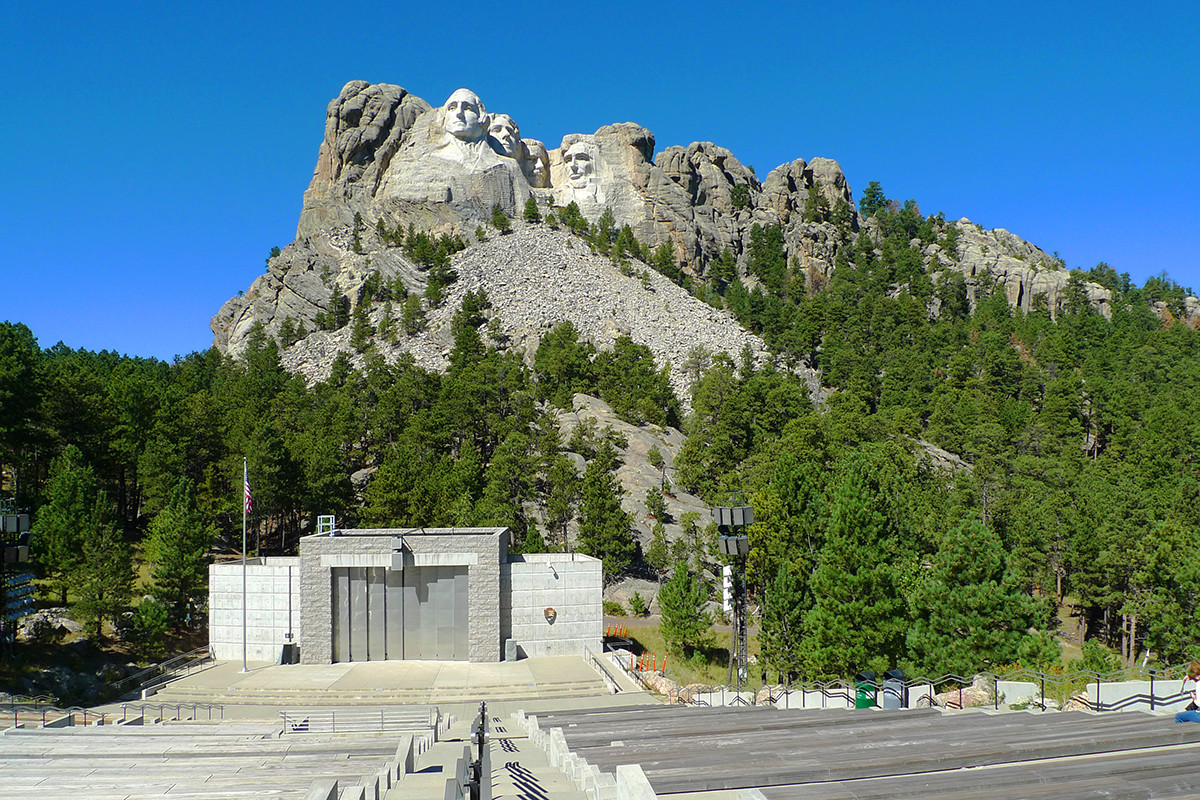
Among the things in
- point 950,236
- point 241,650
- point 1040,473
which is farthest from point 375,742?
point 950,236

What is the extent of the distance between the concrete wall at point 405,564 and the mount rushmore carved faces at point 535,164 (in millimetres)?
109531

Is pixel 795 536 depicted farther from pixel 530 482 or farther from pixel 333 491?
pixel 333 491

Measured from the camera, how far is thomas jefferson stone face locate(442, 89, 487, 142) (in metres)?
118

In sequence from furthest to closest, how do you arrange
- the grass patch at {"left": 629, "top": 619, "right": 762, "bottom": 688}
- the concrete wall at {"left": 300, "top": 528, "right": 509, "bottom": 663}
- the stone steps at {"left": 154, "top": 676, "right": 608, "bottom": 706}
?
1. the grass patch at {"left": 629, "top": 619, "right": 762, "bottom": 688}
2. the concrete wall at {"left": 300, "top": 528, "right": 509, "bottom": 663}
3. the stone steps at {"left": 154, "top": 676, "right": 608, "bottom": 706}

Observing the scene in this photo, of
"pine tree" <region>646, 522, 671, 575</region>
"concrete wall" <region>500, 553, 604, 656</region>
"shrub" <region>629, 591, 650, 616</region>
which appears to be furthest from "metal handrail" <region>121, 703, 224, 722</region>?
"pine tree" <region>646, 522, 671, 575</region>

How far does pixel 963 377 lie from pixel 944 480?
3083cm

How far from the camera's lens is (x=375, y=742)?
1202cm

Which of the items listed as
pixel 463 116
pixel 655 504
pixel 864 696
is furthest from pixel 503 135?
pixel 864 696

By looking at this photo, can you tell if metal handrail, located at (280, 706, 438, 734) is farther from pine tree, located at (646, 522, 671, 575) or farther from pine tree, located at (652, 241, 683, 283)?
pine tree, located at (652, 241, 683, 283)

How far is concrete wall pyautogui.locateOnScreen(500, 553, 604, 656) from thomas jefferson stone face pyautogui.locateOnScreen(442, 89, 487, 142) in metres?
105

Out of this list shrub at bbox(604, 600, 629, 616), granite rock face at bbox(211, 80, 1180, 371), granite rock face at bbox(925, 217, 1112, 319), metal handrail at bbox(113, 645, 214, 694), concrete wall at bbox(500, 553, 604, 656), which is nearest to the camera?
metal handrail at bbox(113, 645, 214, 694)

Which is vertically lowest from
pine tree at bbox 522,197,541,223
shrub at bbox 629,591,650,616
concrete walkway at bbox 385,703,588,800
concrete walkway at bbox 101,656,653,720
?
shrub at bbox 629,591,650,616

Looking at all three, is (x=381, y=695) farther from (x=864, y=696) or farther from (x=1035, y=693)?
(x=1035, y=693)

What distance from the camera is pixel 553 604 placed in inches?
996
